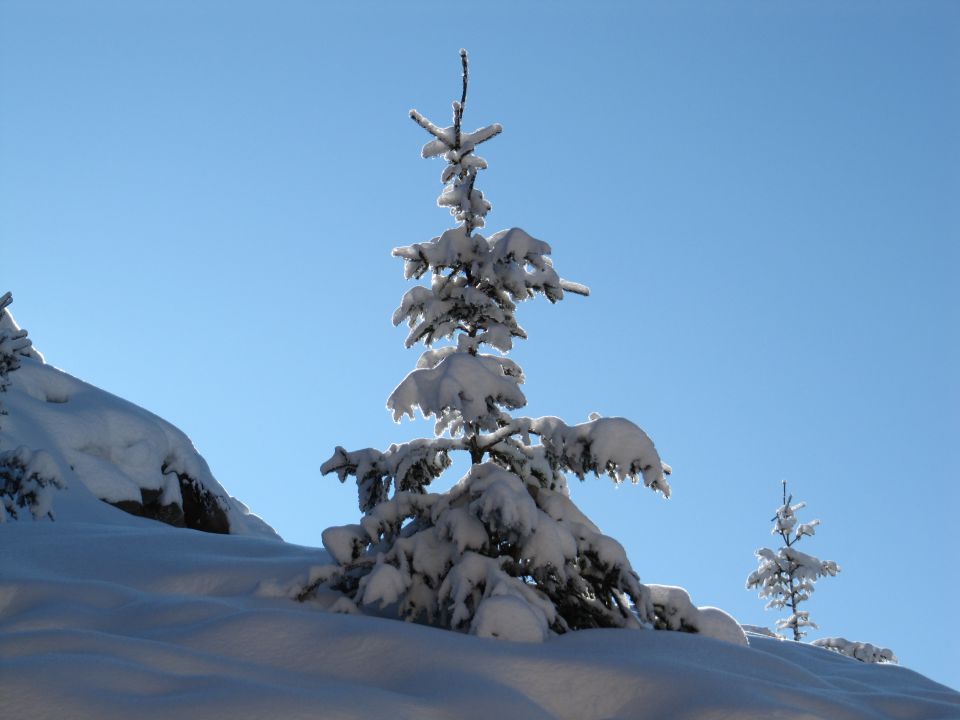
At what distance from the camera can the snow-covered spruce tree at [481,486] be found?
23.5 feet

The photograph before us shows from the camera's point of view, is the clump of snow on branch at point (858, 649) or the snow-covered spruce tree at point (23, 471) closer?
the snow-covered spruce tree at point (23, 471)

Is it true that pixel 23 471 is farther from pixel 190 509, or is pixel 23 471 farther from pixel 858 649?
pixel 858 649

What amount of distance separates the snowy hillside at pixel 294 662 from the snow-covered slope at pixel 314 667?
1 cm

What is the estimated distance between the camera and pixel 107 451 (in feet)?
72.1

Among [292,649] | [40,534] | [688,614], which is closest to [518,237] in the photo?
[688,614]

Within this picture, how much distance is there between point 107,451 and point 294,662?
17970 mm

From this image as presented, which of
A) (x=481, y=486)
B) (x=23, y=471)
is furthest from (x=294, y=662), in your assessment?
(x=23, y=471)

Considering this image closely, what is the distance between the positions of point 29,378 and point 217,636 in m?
19.1

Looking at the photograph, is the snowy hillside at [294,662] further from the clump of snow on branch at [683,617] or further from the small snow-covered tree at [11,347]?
the small snow-covered tree at [11,347]

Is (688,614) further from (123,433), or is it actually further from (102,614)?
(123,433)

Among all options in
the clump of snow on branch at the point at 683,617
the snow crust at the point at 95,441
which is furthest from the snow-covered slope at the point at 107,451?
the clump of snow on branch at the point at 683,617

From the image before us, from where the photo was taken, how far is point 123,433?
74.0ft

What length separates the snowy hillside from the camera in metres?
4.99

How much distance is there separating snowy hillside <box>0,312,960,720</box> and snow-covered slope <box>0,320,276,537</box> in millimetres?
10771
